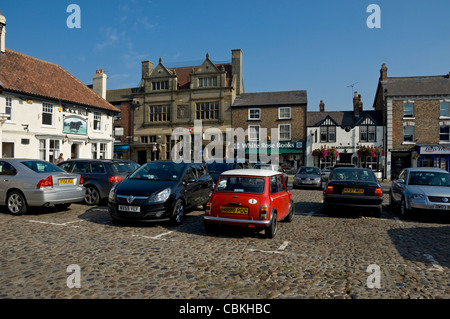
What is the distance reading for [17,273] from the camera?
14.5ft

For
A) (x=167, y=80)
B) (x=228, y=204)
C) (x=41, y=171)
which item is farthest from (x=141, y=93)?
(x=228, y=204)

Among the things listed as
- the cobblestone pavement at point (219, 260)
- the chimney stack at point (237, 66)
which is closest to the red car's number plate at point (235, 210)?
the cobblestone pavement at point (219, 260)

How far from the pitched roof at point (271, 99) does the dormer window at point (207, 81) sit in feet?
11.4

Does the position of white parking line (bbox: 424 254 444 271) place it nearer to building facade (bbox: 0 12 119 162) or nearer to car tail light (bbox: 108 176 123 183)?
car tail light (bbox: 108 176 123 183)

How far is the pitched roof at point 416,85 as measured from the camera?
33.6 m

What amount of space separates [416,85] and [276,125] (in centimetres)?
1558

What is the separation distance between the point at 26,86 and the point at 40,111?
183 centimetres

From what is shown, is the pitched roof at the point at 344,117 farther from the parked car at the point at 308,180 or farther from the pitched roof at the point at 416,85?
the parked car at the point at 308,180

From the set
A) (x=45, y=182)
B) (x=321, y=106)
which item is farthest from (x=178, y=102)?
(x=45, y=182)

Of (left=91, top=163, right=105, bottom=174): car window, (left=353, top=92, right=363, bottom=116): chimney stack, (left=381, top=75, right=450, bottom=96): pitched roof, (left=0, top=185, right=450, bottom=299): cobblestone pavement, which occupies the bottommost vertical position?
(left=0, top=185, right=450, bottom=299): cobblestone pavement

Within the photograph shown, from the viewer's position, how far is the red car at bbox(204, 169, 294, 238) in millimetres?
6582

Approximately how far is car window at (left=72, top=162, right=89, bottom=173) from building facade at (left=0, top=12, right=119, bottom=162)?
32.2 ft

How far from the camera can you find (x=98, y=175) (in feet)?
35.6

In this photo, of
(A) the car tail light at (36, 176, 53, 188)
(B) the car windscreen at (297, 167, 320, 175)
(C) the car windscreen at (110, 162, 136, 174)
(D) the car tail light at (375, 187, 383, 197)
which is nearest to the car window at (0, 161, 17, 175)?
(A) the car tail light at (36, 176, 53, 188)
